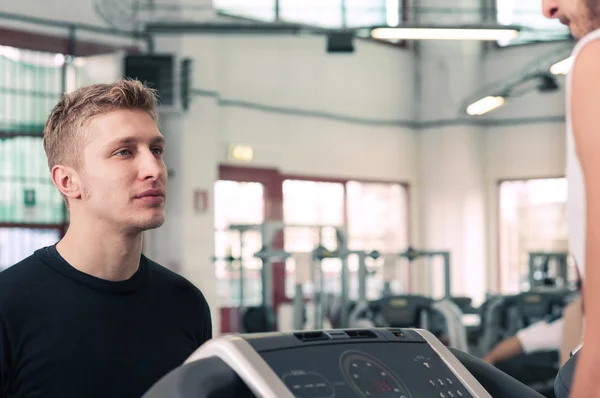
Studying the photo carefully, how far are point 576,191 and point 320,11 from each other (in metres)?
10.1

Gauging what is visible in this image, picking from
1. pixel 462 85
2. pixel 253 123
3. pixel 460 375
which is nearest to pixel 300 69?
pixel 253 123

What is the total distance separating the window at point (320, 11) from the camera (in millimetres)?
10211

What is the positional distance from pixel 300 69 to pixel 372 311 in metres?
3.63

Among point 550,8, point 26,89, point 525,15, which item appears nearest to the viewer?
point 550,8

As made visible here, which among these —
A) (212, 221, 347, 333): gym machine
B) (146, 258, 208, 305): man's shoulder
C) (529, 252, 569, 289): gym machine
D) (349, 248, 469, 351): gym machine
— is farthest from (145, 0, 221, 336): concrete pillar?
(146, 258, 208, 305): man's shoulder

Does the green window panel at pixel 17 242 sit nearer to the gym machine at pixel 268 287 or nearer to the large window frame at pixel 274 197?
the gym machine at pixel 268 287

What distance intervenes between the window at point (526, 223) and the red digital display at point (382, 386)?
415 inches

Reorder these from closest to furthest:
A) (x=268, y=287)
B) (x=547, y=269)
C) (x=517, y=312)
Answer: (x=517, y=312) → (x=268, y=287) → (x=547, y=269)

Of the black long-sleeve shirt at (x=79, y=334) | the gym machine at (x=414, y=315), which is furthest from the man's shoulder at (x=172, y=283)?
the gym machine at (x=414, y=315)

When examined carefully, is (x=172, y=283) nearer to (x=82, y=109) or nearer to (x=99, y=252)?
(x=99, y=252)

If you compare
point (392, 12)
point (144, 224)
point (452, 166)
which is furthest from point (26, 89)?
point (144, 224)

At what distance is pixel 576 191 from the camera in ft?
3.00

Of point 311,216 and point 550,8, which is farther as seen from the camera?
point 311,216

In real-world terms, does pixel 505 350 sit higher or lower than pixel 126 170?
lower
